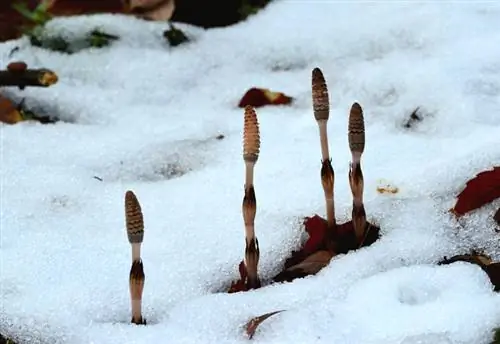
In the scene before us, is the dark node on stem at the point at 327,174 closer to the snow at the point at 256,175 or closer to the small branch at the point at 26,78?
the snow at the point at 256,175

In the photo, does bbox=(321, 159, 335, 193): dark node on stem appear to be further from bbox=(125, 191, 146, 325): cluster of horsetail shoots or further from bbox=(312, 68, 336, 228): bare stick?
bbox=(125, 191, 146, 325): cluster of horsetail shoots

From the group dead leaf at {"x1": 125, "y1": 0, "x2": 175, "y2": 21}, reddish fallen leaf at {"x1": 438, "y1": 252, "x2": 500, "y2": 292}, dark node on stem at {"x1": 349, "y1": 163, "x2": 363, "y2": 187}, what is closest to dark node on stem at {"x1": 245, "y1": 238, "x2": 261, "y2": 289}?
dark node on stem at {"x1": 349, "y1": 163, "x2": 363, "y2": 187}

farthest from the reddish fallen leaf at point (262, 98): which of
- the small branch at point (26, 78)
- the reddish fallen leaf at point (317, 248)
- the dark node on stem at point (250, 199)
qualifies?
the dark node on stem at point (250, 199)

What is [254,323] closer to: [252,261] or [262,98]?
[252,261]

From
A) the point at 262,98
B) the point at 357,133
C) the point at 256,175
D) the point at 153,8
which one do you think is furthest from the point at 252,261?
the point at 153,8

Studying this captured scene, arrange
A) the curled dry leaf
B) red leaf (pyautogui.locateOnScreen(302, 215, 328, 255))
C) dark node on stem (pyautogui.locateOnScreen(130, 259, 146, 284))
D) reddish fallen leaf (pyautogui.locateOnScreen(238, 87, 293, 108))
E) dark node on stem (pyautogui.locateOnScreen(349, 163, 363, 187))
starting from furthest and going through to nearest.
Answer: reddish fallen leaf (pyautogui.locateOnScreen(238, 87, 293, 108)), the curled dry leaf, red leaf (pyautogui.locateOnScreen(302, 215, 328, 255)), dark node on stem (pyautogui.locateOnScreen(349, 163, 363, 187)), dark node on stem (pyautogui.locateOnScreen(130, 259, 146, 284))
